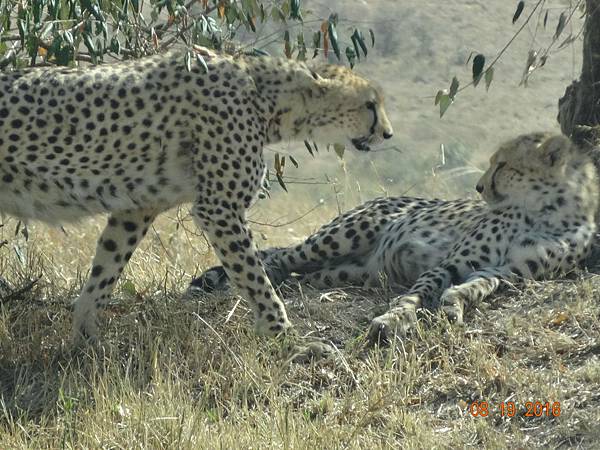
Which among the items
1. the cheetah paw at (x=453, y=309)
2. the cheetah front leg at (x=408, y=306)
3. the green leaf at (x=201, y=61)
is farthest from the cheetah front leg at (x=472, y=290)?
the green leaf at (x=201, y=61)

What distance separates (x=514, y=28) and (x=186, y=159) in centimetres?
995

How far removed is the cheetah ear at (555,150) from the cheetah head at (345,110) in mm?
916

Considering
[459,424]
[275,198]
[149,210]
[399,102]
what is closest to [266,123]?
[149,210]

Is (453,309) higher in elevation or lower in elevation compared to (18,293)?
higher

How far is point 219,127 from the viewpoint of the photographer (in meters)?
5.30

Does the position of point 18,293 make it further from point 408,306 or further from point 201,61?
point 408,306

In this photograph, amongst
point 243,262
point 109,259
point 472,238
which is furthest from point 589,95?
point 109,259

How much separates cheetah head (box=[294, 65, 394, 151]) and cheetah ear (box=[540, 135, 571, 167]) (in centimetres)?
92

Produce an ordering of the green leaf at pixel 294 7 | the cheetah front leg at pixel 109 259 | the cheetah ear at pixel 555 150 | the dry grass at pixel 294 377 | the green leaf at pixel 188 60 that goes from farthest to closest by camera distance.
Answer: the cheetah ear at pixel 555 150
the cheetah front leg at pixel 109 259
the green leaf at pixel 294 7
the green leaf at pixel 188 60
the dry grass at pixel 294 377

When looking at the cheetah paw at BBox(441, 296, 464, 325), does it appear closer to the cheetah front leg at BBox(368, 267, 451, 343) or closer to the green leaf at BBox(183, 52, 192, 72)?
the cheetah front leg at BBox(368, 267, 451, 343)

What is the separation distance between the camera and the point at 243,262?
5273 millimetres

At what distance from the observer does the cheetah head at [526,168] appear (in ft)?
20.6
